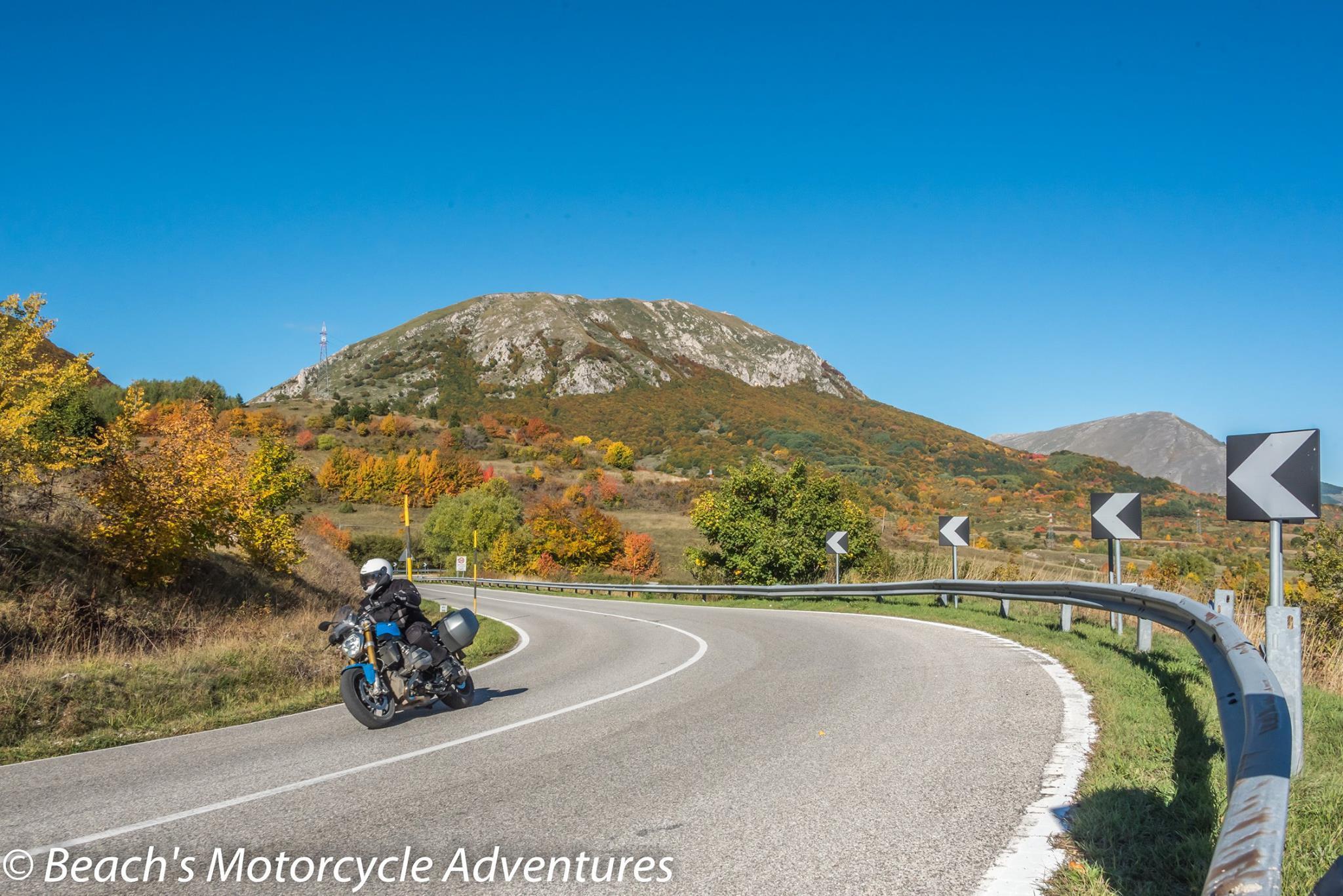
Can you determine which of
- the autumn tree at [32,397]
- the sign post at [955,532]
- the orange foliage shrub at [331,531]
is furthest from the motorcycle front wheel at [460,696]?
the orange foliage shrub at [331,531]

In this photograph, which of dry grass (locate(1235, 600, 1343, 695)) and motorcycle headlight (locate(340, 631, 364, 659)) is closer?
motorcycle headlight (locate(340, 631, 364, 659))

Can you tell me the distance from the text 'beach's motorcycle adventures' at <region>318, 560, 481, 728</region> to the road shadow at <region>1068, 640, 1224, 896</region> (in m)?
5.76

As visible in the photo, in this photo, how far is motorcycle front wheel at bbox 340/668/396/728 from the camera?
763 cm

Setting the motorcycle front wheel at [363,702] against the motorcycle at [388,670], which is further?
the motorcycle at [388,670]

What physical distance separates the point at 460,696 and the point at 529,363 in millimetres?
161936

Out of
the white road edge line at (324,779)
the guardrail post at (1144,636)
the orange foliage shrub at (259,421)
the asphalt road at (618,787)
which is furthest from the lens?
the orange foliage shrub at (259,421)

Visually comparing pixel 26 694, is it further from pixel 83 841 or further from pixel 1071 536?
pixel 1071 536

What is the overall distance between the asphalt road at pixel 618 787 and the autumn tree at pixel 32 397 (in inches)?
384

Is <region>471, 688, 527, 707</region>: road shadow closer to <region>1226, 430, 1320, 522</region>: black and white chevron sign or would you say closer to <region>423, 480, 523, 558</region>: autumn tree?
<region>1226, 430, 1320, 522</region>: black and white chevron sign

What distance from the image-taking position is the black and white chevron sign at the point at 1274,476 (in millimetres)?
5516

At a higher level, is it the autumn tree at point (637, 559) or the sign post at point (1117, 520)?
the sign post at point (1117, 520)

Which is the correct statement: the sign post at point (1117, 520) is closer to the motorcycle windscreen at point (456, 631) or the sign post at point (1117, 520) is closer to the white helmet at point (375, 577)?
the motorcycle windscreen at point (456, 631)

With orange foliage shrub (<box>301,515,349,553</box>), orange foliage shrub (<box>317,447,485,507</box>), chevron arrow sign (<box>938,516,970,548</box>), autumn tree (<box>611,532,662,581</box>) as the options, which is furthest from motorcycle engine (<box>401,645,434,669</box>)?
orange foliage shrub (<box>317,447,485,507</box>)

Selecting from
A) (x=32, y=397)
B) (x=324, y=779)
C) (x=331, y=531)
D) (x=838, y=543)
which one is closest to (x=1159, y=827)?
(x=324, y=779)
